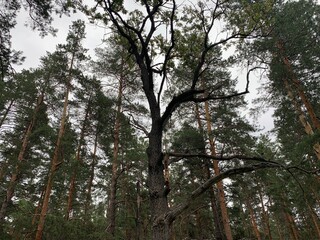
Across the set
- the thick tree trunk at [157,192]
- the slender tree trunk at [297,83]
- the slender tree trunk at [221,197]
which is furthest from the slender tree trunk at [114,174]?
the slender tree trunk at [297,83]

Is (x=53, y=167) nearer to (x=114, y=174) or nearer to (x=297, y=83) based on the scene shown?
(x=114, y=174)

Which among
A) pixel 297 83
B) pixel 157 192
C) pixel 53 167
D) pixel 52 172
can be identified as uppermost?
pixel 297 83

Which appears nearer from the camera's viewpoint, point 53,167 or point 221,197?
point 53,167

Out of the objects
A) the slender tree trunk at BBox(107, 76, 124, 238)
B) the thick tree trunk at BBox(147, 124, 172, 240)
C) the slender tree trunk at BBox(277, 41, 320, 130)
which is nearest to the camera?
the thick tree trunk at BBox(147, 124, 172, 240)

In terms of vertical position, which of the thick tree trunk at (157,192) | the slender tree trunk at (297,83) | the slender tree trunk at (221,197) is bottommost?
the thick tree trunk at (157,192)

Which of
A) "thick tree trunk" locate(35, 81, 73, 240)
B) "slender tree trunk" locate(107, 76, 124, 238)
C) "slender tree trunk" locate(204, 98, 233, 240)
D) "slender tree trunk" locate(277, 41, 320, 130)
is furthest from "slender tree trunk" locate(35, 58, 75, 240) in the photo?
"slender tree trunk" locate(277, 41, 320, 130)

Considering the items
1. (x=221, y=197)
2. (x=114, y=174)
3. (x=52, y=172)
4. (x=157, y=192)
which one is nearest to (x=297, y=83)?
(x=221, y=197)

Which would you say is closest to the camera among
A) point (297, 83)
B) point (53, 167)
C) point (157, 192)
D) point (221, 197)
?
point (157, 192)

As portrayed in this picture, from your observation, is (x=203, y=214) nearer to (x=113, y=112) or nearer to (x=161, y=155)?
(x=113, y=112)

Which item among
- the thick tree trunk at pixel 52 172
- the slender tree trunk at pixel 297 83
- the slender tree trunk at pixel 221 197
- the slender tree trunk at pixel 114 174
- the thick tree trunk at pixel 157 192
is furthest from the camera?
the slender tree trunk at pixel 297 83

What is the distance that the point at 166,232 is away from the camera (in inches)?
119

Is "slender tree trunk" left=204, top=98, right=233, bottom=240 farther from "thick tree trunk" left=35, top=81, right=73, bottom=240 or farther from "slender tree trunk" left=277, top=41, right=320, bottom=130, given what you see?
"thick tree trunk" left=35, top=81, right=73, bottom=240

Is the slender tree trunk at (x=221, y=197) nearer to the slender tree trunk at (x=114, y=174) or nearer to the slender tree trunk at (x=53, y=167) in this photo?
the slender tree trunk at (x=114, y=174)

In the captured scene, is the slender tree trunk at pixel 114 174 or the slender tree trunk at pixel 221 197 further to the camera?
the slender tree trunk at pixel 221 197
